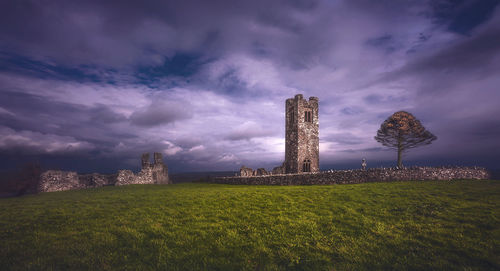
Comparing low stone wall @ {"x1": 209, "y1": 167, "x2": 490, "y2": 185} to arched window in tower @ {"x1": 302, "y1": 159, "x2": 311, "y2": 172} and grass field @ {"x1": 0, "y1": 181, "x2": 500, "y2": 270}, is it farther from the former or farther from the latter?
arched window in tower @ {"x1": 302, "y1": 159, "x2": 311, "y2": 172}

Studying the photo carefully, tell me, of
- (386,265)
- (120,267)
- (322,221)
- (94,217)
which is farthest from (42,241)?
(386,265)

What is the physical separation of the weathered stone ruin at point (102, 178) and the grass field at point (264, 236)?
550 inches

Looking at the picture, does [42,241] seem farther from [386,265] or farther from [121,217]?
[386,265]

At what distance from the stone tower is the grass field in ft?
79.2

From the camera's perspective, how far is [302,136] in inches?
1428

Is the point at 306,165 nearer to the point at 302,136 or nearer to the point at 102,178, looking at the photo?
the point at 302,136

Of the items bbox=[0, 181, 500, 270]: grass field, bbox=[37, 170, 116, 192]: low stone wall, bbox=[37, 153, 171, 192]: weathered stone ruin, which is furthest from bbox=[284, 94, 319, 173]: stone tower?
bbox=[37, 170, 116, 192]: low stone wall

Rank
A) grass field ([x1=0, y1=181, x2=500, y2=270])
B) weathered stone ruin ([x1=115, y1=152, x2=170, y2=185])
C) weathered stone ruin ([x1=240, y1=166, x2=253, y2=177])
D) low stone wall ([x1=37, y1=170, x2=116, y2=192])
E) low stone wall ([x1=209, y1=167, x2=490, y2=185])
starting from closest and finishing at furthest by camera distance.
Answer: grass field ([x1=0, y1=181, x2=500, y2=270])
low stone wall ([x1=209, y1=167, x2=490, y2=185])
low stone wall ([x1=37, y1=170, x2=116, y2=192])
weathered stone ruin ([x1=115, y1=152, x2=170, y2=185])
weathered stone ruin ([x1=240, y1=166, x2=253, y2=177])

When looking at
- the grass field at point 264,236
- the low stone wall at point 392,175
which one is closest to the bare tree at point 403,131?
the low stone wall at point 392,175

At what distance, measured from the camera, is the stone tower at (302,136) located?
3600 centimetres

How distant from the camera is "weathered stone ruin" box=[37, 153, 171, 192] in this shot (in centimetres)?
2284

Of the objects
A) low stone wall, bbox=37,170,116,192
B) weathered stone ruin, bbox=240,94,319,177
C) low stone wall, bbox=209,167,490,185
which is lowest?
low stone wall, bbox=37,170,116,192

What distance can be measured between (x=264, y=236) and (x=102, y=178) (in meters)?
28.5

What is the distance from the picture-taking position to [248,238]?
24.9ft
